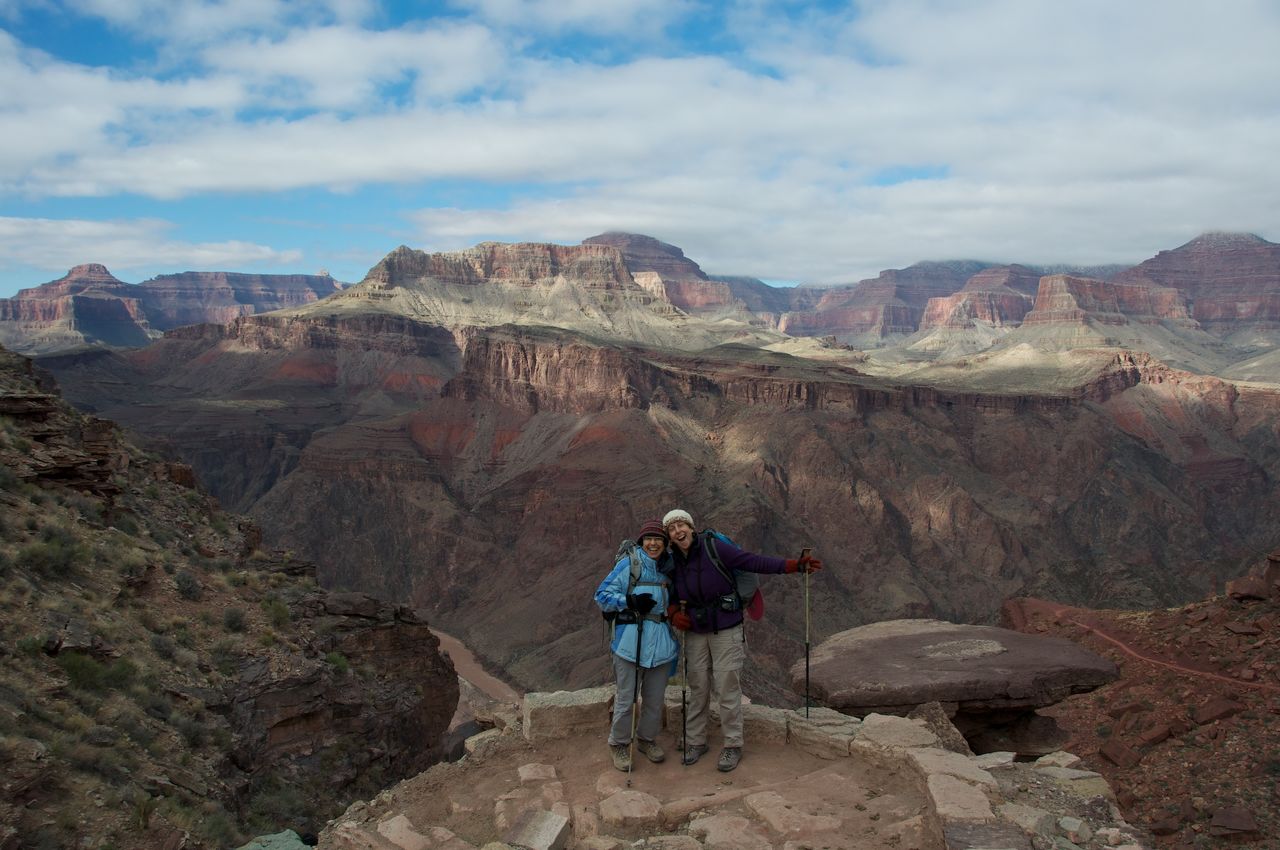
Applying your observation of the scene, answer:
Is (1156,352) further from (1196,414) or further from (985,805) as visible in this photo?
(985,805)

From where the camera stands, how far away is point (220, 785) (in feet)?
46.4

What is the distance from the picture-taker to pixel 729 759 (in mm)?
11258

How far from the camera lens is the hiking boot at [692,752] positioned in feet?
37.7

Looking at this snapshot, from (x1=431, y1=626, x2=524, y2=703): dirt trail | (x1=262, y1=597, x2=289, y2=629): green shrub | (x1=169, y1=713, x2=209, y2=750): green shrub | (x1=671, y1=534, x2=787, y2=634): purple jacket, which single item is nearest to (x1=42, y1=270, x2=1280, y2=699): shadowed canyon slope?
(x1=431, y1=626, x2=524, y2=703): dirt trail

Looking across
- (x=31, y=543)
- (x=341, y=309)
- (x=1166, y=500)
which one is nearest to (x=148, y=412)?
(x=341, y=309)

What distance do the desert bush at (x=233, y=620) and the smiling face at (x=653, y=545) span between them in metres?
11.5

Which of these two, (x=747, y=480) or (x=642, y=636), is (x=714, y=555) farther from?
(x=747, y=480)

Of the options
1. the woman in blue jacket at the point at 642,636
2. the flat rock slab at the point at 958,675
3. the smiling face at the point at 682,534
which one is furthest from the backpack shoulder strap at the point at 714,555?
the flat rock slab at the point at 958,675

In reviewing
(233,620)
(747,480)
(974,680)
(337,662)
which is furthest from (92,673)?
(747,480)

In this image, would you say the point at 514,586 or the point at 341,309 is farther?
the point at 341,309

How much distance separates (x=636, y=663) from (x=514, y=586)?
59.5 meters

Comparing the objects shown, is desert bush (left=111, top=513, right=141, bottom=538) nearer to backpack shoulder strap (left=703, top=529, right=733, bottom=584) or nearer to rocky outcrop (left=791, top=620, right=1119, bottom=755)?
rocky outcrop (left=791, top=620, right=1119, bottom=755)

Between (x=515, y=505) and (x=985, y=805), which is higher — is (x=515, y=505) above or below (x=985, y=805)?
below

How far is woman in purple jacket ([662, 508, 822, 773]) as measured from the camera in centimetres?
1130
